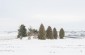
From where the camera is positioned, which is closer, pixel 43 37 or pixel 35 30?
pixel 43 37

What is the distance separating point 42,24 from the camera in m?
83.6

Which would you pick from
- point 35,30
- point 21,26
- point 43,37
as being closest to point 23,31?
point 21,26

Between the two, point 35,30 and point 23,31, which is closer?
point 23,31

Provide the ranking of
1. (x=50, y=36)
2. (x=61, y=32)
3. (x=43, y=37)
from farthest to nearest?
(x=61, y=32)
(x=50, y=36)
(x=43, y=37)

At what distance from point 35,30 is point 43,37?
36.7m

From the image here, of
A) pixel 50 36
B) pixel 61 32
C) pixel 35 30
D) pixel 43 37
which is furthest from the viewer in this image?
pixel 35 30

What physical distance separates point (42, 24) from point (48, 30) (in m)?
8.19

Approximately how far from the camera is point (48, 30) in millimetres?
91062
